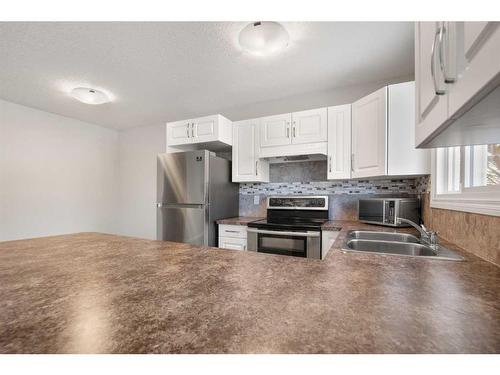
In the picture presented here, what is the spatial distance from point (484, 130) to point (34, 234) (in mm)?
4516

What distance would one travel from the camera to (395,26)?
1.60 metres

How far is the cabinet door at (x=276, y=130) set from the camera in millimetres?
2439

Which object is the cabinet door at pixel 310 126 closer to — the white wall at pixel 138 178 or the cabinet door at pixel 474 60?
the cabinet door at pixel 474 60

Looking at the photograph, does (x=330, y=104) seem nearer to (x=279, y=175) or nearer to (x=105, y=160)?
(x=279, y=175)

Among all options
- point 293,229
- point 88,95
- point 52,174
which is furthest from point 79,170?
point 293,229

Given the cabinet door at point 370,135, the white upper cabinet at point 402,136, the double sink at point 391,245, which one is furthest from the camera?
the cabinet door at point 370,135

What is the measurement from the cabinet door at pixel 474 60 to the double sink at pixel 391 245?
84 centimetres

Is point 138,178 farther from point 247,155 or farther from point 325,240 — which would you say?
point 325,240

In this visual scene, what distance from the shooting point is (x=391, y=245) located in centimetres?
146

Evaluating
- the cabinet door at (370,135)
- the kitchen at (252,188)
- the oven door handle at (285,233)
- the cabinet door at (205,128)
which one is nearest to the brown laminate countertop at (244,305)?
the kitchen at (252,188)

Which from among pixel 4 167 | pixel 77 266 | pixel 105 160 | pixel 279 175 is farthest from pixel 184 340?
pixel 105 160

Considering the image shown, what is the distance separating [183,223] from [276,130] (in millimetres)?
1510

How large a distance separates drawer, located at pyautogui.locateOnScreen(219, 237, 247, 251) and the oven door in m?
0.12

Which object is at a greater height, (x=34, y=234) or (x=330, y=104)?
(x=330, y=104)
